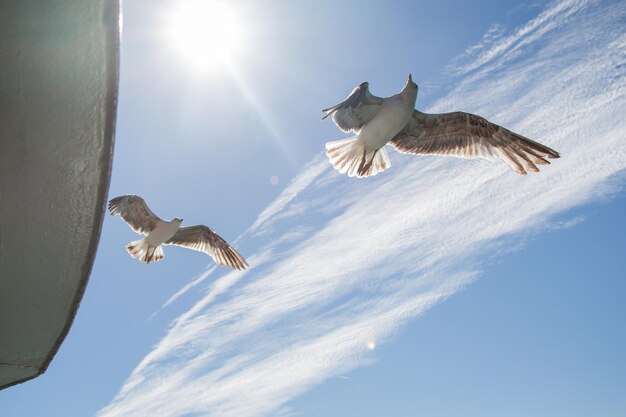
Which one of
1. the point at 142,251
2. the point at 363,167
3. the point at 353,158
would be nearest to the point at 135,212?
the point at 142,251

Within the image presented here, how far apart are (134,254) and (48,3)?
12.9 metres

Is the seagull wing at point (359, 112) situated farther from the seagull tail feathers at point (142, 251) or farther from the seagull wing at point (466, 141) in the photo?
the seagull tail feathers at point (142, 251)

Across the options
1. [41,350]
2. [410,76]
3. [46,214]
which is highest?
[410,76]

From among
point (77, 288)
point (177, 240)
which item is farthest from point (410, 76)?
point (77, 288)

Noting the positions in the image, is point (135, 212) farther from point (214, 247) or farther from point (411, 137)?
point (411, 137)

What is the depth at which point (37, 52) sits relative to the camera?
50.4 inches

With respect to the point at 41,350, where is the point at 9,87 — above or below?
above

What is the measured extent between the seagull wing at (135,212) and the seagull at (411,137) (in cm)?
509

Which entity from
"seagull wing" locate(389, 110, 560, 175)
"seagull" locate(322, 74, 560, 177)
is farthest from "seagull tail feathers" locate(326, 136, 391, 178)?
"seagull wing" locate(389, 110, 560, 175)

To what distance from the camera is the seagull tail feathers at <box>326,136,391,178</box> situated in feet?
35.1

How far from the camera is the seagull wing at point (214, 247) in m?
14.6

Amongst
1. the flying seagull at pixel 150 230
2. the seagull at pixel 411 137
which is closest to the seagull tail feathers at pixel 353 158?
the seagull at pixel 411 137

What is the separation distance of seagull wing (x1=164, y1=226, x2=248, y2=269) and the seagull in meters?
5.14

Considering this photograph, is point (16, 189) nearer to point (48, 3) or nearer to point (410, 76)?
point (48, 3)
